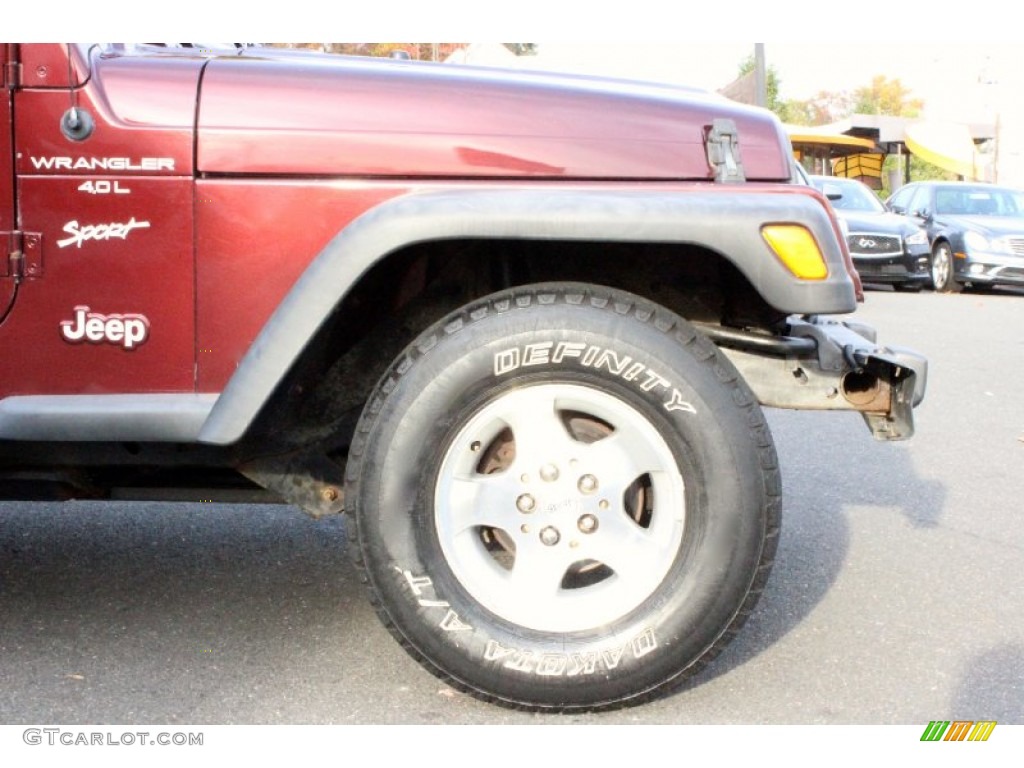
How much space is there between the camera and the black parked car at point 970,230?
1589 centimetres

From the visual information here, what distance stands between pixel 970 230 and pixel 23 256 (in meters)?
15.4

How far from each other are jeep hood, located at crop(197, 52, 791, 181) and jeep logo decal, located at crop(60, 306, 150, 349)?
0.38 metres

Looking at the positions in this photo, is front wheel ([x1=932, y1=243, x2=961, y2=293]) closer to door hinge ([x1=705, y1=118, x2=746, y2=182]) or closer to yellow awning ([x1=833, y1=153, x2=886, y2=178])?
door hinge ([x1=705, y1=118, x2=746, y2=182])

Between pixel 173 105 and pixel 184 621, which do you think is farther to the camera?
pixel 184 621

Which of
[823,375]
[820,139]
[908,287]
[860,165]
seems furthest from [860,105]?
[823,375]

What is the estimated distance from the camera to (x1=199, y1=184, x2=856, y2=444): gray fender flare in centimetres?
265

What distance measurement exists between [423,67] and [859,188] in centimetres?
1545

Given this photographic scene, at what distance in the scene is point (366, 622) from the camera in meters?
3.42

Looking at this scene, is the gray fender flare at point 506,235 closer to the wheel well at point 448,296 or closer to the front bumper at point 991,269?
the wheel well at point 448,296

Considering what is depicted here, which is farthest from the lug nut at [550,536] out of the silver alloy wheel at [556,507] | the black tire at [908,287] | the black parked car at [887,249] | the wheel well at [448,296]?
the black tire at [908,287]

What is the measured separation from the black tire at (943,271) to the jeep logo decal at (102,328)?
15254mm

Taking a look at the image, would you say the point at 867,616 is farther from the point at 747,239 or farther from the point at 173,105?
the point at 173,105
